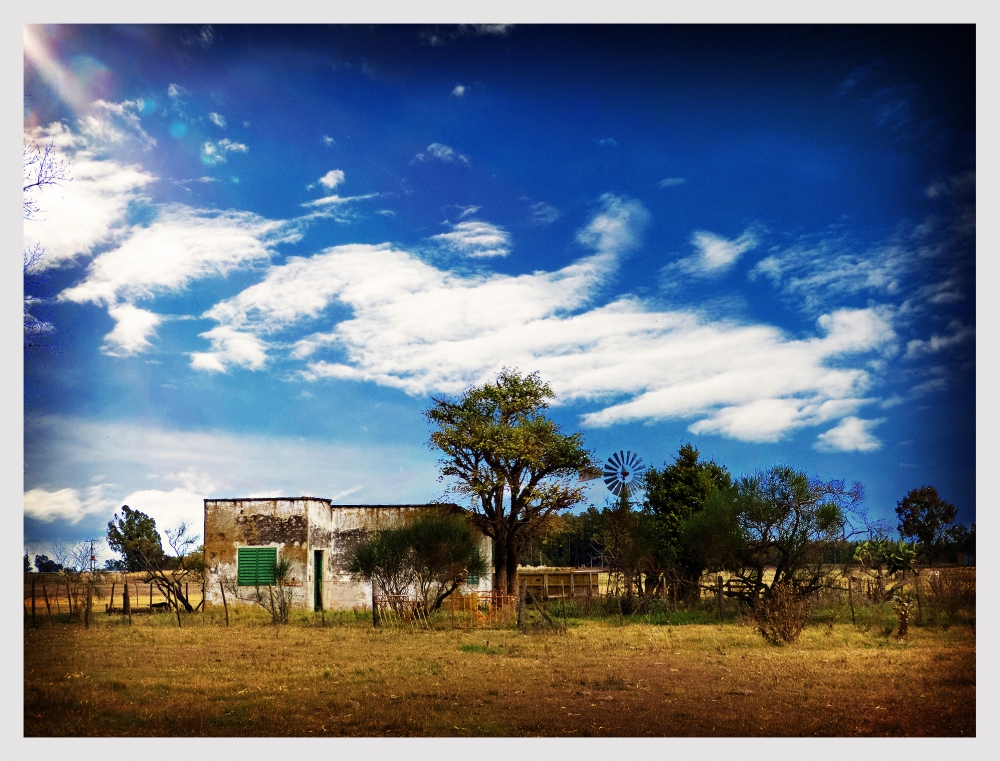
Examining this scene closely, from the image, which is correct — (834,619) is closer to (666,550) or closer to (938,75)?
(666,550)

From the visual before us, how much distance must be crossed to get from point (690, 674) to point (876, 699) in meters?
2.27

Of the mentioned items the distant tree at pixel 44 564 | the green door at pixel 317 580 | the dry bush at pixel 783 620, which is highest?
the distant tree at pixel 44 564

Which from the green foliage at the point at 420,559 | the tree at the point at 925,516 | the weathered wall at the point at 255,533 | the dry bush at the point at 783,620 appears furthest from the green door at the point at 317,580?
the tree at the point at 925,516

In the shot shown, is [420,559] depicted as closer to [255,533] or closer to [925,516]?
[255,533]

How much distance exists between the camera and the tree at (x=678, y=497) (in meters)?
21.2

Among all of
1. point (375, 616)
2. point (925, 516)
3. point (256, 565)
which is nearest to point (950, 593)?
point (925, 516)

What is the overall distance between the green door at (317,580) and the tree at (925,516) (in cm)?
1297

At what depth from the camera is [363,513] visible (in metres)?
20.2

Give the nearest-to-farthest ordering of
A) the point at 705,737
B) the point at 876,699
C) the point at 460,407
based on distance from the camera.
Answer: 1. the point at 705,737
2. the point at 876,699
3. the point at 460,407

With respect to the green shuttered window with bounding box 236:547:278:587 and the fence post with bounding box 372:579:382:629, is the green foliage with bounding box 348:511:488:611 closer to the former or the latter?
the fence post with bounding box 372:579:382:629

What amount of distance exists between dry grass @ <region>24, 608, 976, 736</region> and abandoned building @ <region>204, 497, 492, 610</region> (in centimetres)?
602

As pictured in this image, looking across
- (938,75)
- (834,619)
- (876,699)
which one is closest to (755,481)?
(834,619)

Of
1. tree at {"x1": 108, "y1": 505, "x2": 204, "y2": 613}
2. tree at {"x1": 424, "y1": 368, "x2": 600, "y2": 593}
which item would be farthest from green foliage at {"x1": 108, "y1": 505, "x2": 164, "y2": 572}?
tree at {"x1": 424, "y1": 368, "x2": 600, "y2": 593}

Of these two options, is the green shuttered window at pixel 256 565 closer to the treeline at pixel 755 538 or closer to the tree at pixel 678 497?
the treeline at pixel 755 538
